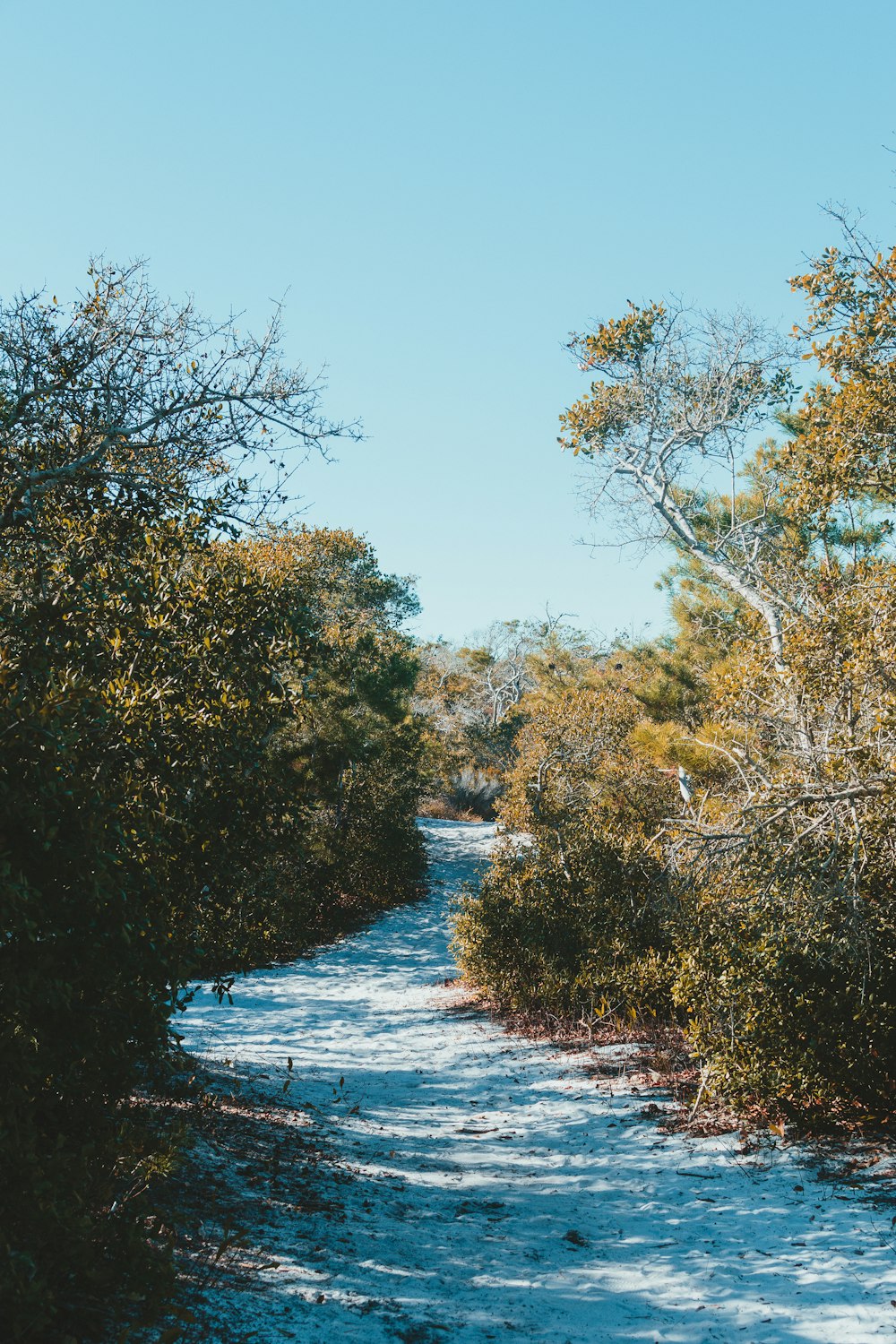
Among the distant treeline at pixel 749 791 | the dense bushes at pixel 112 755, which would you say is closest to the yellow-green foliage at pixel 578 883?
the distant treeline at pixel 749 791

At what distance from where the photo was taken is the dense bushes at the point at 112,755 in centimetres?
254

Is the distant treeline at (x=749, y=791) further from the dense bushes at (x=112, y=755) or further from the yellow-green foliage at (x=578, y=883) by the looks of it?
the dense bushes at (x=112, y=755)

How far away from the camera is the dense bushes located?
254 centimetres

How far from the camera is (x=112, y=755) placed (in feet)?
11.8

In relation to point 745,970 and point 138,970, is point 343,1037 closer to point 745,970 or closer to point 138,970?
point 745,970

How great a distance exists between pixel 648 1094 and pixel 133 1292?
5.21 meters

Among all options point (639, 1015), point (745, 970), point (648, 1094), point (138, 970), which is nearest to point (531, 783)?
point (639, 1015)

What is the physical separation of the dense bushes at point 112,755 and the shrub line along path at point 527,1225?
1.10 m

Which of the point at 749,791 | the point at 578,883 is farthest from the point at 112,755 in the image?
the point at 578,883

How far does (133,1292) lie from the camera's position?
2.71 metres

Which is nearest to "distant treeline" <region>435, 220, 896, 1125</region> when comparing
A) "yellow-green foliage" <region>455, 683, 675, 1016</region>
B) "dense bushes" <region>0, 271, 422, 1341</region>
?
"yellow-green foliage" <region>455, 683, 675, 1016</region>

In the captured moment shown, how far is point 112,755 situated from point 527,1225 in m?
3.68

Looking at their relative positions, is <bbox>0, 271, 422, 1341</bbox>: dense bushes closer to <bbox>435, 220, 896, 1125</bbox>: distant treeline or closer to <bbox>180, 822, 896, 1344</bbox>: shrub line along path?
<bbox>180, 822, 896, 1344</bbox>: shrub line along path

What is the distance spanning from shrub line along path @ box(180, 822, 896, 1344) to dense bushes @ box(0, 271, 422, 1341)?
1.10 metres
